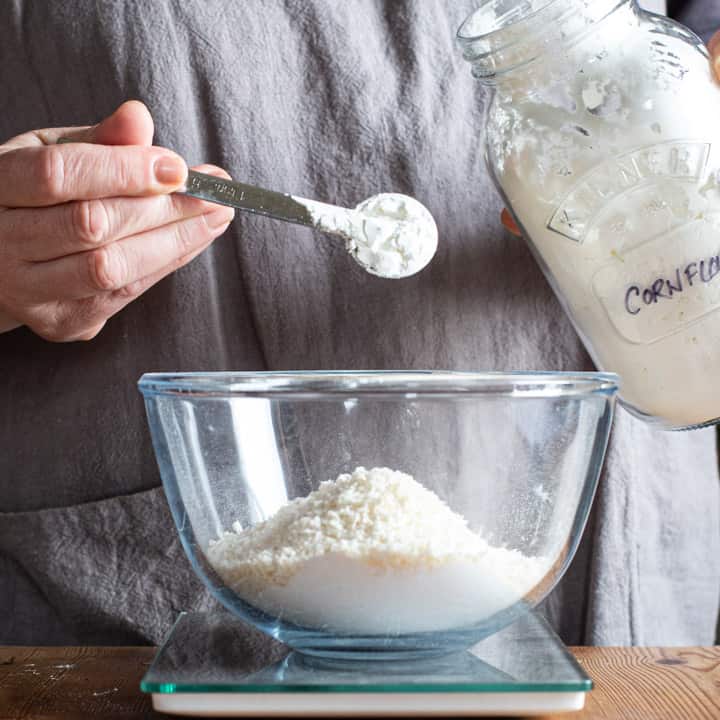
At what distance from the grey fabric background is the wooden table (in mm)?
148

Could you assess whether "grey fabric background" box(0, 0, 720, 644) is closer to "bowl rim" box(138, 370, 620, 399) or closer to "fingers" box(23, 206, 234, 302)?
"fingers" box(23, 206, 234, 302)

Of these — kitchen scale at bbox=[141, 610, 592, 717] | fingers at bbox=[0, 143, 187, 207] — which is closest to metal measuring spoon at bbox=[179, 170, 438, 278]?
fingers at bbox=[0, 143, 187, 207]

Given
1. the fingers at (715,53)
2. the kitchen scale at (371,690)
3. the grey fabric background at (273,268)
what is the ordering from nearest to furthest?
1. the kitchen scale at (371,690)
2. the fingers at (715,53)
3. the grey fabric background at (273,268)

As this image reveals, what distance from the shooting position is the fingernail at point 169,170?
594 mm

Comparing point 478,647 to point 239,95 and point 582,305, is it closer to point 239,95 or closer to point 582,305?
point 582,305

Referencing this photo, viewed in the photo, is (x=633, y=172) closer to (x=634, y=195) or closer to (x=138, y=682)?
(x=634, y=195)

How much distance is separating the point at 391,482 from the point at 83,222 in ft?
0.84

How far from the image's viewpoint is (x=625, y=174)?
566 millimetres

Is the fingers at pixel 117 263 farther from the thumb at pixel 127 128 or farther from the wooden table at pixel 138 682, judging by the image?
the wooden table at pixel 138 682

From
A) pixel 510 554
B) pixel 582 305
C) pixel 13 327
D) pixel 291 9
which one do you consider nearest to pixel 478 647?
pixel 510 554

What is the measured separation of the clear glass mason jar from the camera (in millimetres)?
563

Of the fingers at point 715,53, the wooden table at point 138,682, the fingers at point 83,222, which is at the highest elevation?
the fingers at point 715,53

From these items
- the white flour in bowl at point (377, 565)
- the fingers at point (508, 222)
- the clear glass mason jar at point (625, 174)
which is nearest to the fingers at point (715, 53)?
the clear glass mason jar at point (625, 174)

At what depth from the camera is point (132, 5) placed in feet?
2.57
